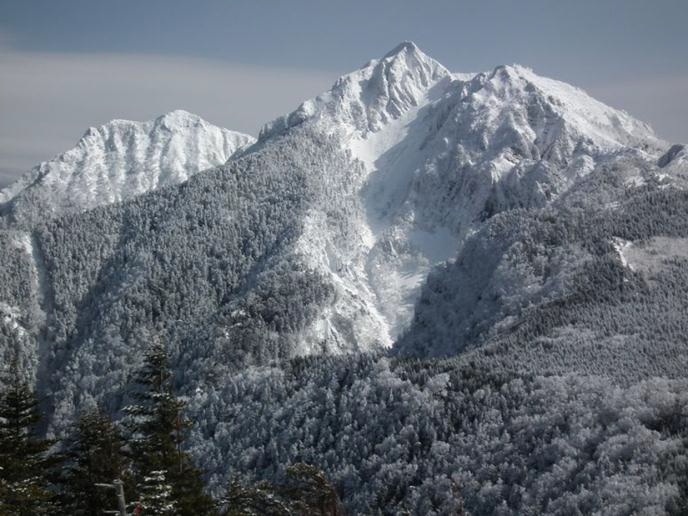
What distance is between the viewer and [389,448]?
153000mm

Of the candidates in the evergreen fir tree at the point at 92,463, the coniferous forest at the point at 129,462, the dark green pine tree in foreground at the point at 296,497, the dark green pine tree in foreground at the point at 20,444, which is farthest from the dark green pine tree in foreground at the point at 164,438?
the dark green pine tree in foreground at the point at 20,444

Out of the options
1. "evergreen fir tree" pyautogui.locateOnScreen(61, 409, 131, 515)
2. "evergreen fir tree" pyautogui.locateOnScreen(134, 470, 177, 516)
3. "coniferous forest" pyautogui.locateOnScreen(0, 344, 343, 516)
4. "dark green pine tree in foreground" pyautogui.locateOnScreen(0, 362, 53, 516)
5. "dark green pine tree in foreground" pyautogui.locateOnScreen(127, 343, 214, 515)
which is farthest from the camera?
"evergreen fir tree" pyautogui.locateOnScreen(61, 409, 131, 515)

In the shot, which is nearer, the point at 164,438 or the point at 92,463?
the point at 164,438

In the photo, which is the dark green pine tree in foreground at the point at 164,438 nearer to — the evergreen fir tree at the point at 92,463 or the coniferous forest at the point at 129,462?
the coniferous forest at the point at 129,462

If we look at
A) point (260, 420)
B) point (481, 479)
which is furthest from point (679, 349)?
point (260, 420)

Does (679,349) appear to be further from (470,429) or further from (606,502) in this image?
(606,502)

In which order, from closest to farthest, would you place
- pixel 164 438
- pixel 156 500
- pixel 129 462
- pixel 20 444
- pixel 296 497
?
pixel 156 500 < pixel 296 497 < pixel 164 438 < pixel 20 444 < pixel 129 462

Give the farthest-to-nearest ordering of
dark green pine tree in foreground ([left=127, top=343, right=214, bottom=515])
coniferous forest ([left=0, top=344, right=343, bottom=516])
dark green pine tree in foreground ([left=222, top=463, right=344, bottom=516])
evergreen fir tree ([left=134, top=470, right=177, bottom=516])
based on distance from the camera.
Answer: dark green pine tree in foreground ([left=127, top=343, right=214, bottom=515]) < coniferous forest ([left=0, top=344, right=343, bottom=516]) < dark green pine tree in foreground ([left=222, top=463, right=344, bottom=516]) < evergreen fir tree ([left=134, top=470, right=177, bottom=516])

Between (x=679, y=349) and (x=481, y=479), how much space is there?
61.6 meters

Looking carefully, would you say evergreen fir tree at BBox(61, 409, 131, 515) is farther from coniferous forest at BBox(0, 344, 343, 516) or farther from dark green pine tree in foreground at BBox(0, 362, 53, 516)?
dark green pine tree in foreground at BBox(0, 362, 53, 516)

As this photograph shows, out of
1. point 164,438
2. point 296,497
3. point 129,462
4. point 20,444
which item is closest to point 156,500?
point 296,497

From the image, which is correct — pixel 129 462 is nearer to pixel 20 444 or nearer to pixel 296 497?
pixel 20 444

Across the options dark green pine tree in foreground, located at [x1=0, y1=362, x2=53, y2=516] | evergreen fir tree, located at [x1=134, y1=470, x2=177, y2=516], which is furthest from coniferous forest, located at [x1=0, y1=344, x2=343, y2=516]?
evergreen fir tree, located at [x1=134, y1=470, x2=177, y2=516]

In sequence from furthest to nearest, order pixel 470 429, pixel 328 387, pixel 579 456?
pixel 328 387 → pixel 470 429 → pixel 579 456
